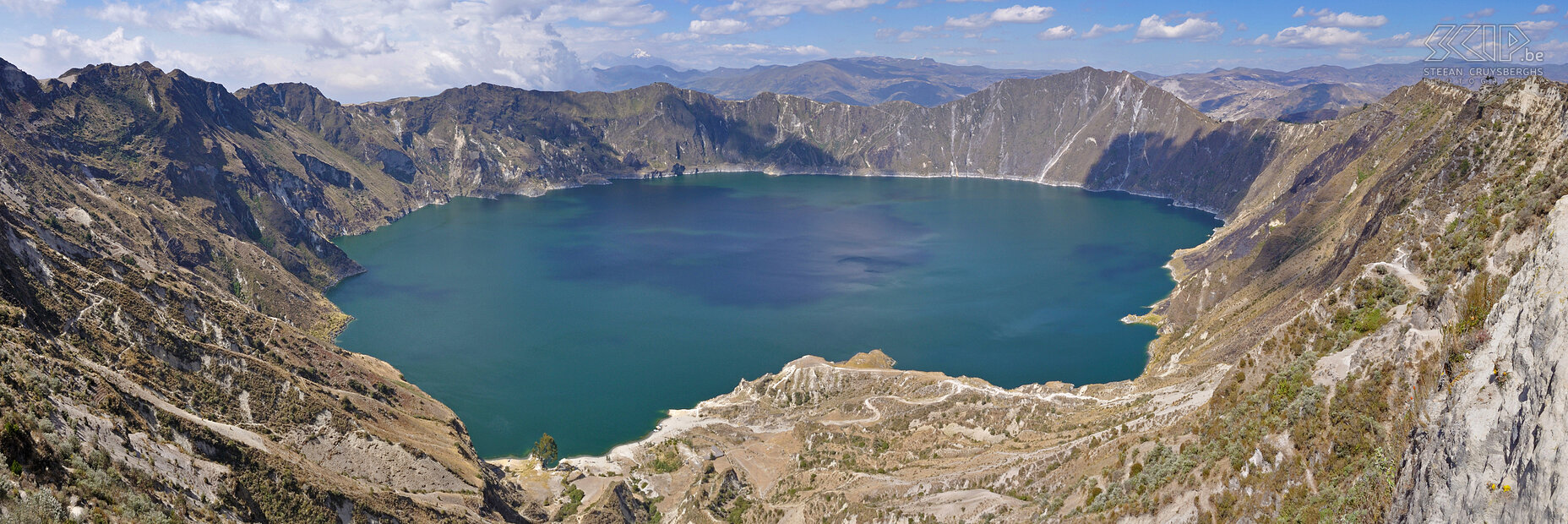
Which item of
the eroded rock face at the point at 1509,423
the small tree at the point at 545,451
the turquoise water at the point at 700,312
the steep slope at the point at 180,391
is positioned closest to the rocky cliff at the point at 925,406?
the eroded rock face at the point at 1509,423

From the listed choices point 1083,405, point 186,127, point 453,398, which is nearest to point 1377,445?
point 1083,405

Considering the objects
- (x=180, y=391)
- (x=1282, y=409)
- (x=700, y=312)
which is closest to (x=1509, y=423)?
(x=1282, y=409)

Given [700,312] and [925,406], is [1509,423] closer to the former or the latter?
[925,406]

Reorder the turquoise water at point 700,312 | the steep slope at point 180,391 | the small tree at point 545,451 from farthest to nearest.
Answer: the turquoise water at point 700,312
the small tree at point 545,451
the steep slope at point 180,391

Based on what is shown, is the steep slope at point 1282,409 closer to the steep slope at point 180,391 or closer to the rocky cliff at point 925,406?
the rocky cliff at point 925,406

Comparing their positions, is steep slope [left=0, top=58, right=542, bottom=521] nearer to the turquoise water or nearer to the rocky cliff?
the rocky cliff

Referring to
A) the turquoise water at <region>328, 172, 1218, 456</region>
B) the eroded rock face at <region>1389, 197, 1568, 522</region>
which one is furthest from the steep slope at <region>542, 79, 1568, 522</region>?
the turquoise water at <region>328, 172, 1218, 456</region>
